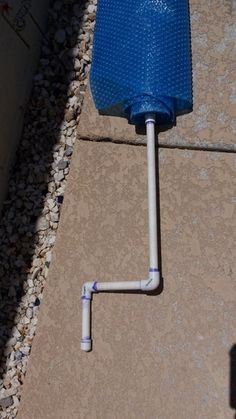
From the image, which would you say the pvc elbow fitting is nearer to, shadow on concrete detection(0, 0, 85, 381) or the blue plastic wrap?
shadow on concrete detection(0, 0, 85, 381)

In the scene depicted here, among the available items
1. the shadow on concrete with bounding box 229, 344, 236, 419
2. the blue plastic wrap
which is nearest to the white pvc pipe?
the blue plastic wrap

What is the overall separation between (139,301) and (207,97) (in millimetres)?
659

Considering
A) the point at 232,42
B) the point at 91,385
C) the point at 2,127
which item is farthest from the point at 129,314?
the point at 232,42

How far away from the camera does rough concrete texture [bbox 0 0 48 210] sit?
5.06ft

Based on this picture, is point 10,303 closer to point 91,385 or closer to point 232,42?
point 91,385

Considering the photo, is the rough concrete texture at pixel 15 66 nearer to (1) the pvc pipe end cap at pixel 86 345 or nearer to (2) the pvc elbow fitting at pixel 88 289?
(2) the pvc elbow fitting at pixel 88 289

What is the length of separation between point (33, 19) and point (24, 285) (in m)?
0.83

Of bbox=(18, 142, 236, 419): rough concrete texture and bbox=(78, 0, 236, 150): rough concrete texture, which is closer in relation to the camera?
bbox=(18, 142, 236, 419): rough concrete texture

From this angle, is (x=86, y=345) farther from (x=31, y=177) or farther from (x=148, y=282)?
(x=31, y=177)

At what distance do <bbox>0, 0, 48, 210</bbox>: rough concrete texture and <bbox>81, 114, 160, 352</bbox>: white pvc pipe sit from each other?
1.35 feet

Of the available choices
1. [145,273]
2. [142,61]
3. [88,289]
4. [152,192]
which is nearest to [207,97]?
[142,61]

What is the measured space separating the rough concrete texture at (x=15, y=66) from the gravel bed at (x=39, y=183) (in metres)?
0.04

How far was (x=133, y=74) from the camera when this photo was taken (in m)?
1.60

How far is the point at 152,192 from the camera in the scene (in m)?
1.53
